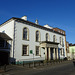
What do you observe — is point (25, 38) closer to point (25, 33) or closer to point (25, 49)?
point (25, 33)

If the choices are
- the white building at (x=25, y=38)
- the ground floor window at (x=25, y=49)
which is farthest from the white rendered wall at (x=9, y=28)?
the ground floor window at (x=25, y=49)

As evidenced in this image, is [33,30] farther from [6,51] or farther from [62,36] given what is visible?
[62,36]

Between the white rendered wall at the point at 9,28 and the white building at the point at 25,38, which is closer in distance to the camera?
the white building at the point at 25,38

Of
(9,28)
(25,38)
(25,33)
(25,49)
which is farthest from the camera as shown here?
(25,33)

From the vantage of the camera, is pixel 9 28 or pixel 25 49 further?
pixel 25 49

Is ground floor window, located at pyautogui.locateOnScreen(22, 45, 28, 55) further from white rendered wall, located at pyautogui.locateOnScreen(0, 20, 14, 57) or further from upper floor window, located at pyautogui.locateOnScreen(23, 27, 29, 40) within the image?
white rendered wall, located at pyautogui.locateOnScreen(0, 20, 14, 57)

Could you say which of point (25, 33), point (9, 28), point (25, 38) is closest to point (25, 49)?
point (25, 38)

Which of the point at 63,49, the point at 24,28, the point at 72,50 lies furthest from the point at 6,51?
the point at 72,50

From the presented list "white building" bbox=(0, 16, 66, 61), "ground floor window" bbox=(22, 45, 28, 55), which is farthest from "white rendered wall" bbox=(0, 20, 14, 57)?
"ground floor window" bbox=(22, 45, 28, 55)

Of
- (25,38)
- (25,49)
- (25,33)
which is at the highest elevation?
(25,33)

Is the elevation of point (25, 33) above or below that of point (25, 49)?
above

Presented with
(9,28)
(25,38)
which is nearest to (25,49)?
(25,38)

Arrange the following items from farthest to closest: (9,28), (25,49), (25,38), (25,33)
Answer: (25,33), (25,38), (25,49), (9,28)

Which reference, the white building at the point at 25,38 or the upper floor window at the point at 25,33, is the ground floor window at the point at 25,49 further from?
the upper floor window at the point at 25,33
